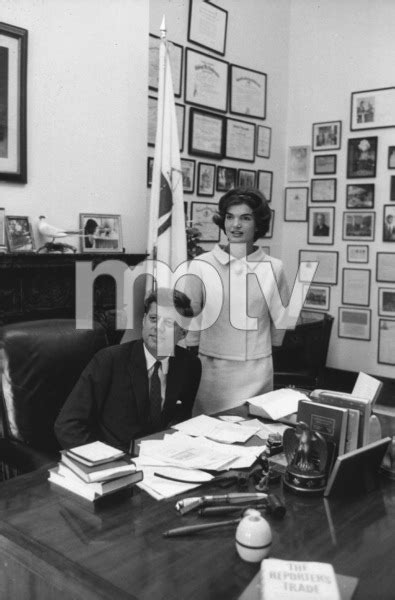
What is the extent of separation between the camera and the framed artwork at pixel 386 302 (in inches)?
203

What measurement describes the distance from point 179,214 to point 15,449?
2.11 m

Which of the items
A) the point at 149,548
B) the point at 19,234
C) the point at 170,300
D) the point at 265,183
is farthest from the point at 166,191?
the point at 149,548

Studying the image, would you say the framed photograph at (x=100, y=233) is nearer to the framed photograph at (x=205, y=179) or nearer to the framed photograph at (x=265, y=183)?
the framed photograph at (x=205, y=179)

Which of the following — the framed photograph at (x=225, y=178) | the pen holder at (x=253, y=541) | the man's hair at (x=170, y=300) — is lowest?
the pen holder at (x=253, y=541)

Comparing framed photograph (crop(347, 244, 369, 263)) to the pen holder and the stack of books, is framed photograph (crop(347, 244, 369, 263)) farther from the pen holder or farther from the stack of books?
the pen holder

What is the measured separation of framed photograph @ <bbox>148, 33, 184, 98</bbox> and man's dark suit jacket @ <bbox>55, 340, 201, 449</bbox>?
9.26 ft

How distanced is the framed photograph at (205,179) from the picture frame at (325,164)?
44.1 inches

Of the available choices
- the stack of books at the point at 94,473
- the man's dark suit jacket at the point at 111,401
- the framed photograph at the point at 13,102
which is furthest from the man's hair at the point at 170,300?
the framed photograph at the point at 13,102

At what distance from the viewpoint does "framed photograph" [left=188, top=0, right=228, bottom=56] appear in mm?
4633

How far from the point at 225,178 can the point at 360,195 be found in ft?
3.99

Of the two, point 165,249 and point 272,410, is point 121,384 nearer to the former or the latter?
point 272,410

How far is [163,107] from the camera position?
3.71 m

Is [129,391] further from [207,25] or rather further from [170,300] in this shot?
[207,25]

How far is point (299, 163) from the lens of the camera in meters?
5.64
